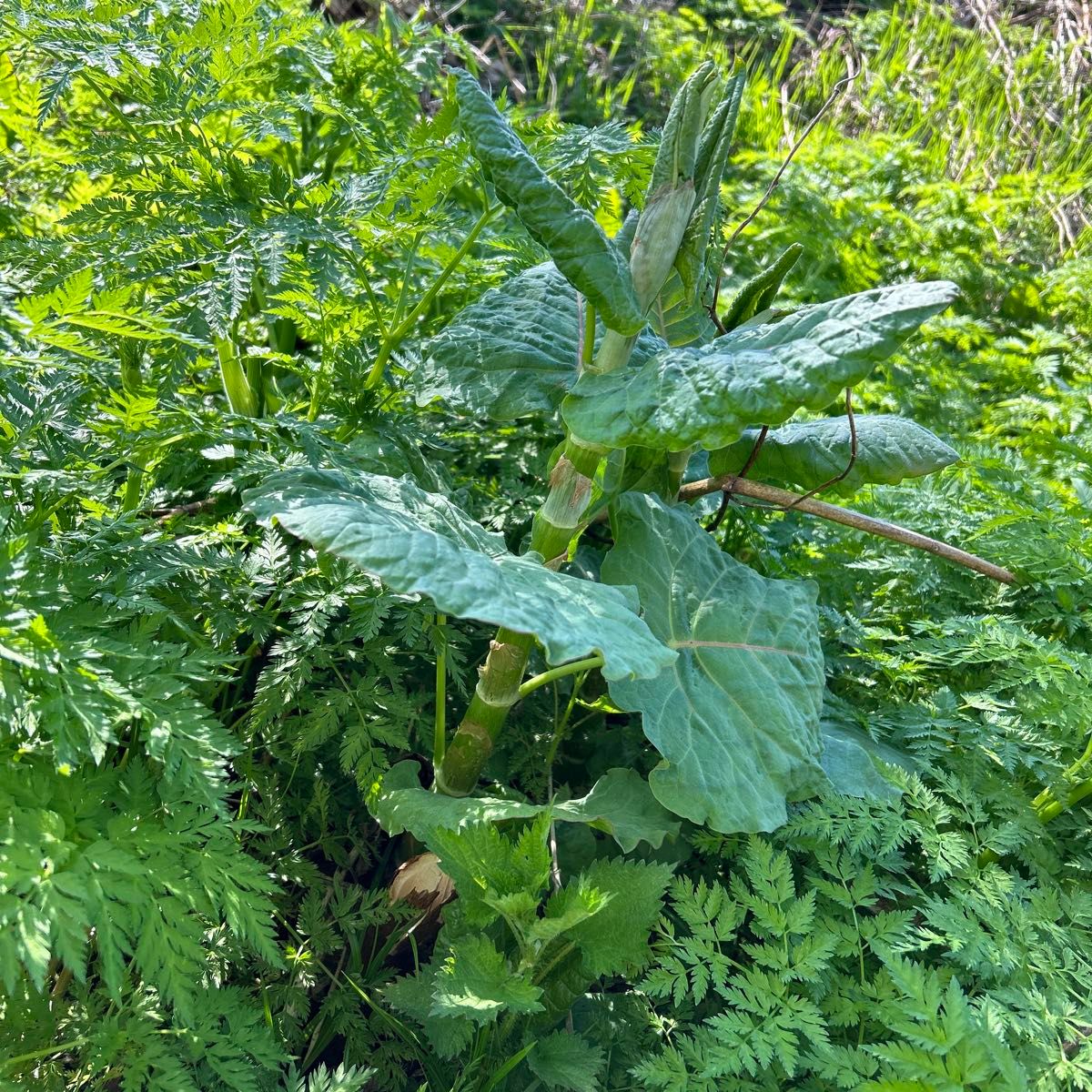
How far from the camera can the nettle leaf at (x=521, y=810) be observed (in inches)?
48.2

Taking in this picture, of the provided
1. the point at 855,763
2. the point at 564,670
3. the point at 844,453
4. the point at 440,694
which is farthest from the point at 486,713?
the point at 844,453

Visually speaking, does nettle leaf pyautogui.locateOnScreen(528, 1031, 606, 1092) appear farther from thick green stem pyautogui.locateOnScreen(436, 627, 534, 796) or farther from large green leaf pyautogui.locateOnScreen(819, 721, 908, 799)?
large green leaf pyautogui.locateOnScreen(819, 721, 908, 799)

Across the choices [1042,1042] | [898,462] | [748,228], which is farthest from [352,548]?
[748,228]

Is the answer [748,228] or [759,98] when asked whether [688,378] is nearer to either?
[748,228]

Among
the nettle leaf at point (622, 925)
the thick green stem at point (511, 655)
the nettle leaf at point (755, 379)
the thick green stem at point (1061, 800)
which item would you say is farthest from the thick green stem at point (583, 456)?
the thick green stem at point (1061, 800)

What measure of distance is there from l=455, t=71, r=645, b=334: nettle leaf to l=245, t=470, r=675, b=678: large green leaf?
35 centimetres

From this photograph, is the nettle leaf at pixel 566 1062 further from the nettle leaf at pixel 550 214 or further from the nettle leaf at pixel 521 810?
the nettle leaf at pixel 550 214

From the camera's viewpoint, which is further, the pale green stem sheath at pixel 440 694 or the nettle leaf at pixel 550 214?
the pale green stem sheath at pixel 440 694

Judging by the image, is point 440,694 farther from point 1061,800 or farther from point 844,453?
point 1061,800

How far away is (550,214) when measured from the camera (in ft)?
3.56

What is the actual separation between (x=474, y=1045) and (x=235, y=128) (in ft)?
4.94

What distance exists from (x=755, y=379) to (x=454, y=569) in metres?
0.40

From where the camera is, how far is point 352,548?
0.95 metres

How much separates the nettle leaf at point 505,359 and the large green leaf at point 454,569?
29 centimetres
